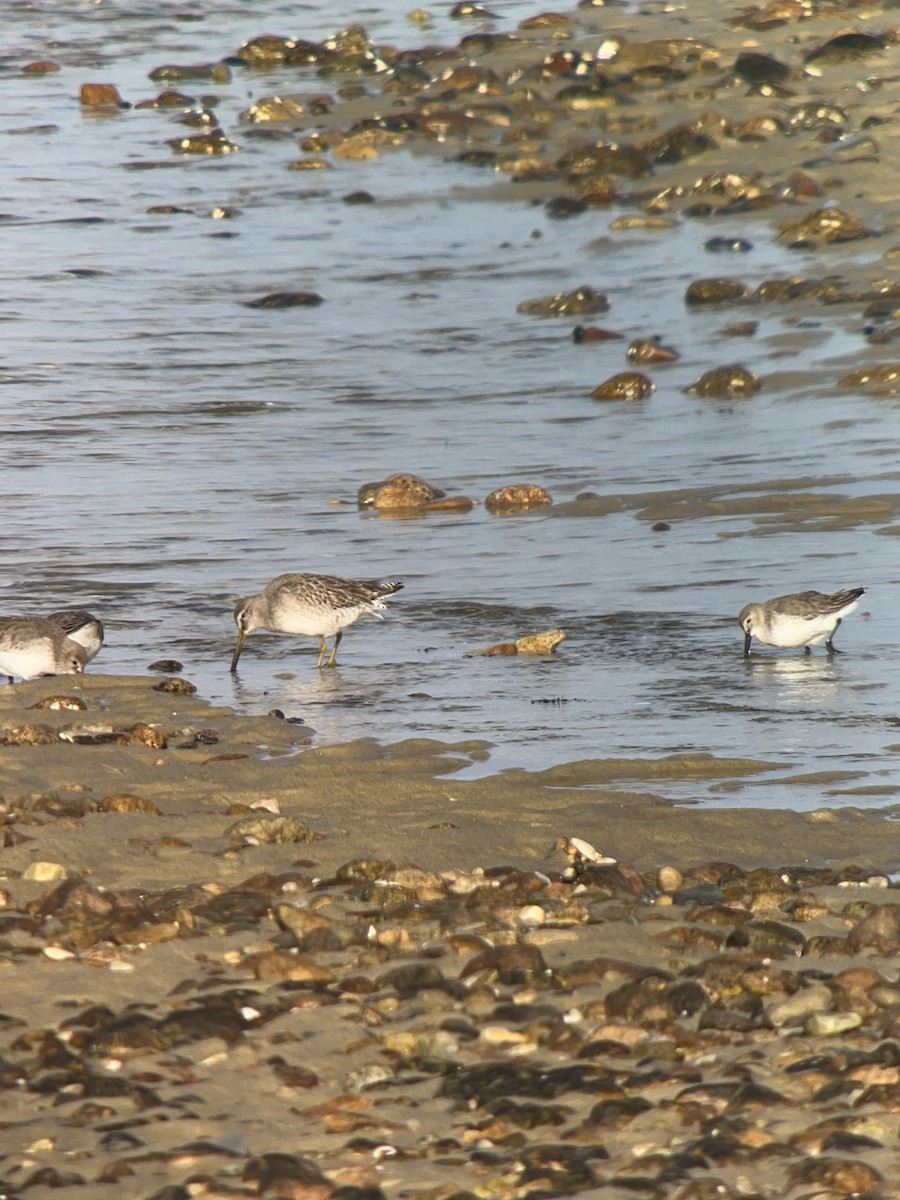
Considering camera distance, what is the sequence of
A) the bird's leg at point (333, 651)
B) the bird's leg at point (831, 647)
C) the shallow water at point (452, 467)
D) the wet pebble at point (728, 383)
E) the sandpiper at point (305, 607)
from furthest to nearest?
the wet pebble at point (728, 383), the bird's leg at point (333, 651), the sandpiper at point (305, 607), the bird's leg at point (831, 647), the shallow water at point (452, 467)

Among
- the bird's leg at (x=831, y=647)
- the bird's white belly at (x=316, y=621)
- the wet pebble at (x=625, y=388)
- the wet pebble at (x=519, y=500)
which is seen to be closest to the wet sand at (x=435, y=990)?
the bird's white belly at (x=316, y=621)

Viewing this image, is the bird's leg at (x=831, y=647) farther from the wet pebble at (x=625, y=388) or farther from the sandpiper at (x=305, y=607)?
the wet pebble at (x=625, y=388)

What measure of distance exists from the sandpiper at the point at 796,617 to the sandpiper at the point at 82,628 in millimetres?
3141

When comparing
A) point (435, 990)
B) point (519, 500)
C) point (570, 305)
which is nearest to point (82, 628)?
point (519, 500)

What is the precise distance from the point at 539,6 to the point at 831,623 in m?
29.0

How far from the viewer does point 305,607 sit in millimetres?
9922

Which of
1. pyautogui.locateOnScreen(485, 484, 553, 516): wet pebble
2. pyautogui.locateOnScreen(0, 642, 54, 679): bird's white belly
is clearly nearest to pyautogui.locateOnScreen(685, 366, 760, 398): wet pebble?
pyautogui.locateOnScreen(485, 484, 553, 516): wet pebble

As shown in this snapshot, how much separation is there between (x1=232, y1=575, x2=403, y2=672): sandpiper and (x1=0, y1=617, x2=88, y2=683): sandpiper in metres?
0.93

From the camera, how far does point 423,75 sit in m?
30.4

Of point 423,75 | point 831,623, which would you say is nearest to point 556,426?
point 831,623

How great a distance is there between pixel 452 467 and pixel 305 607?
13.8 ft

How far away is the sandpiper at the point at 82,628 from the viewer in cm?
956

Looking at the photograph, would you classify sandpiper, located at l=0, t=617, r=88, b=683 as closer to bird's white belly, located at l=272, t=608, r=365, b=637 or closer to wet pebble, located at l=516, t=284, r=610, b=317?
bird's white belly, located at l=272, t=608, r=365, b=637

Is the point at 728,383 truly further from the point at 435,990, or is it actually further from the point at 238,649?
the point at 435,990
